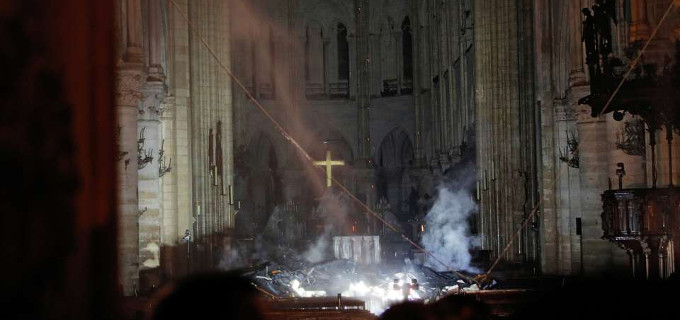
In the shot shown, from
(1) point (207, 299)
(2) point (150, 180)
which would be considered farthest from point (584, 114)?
(1) point (207, 299)

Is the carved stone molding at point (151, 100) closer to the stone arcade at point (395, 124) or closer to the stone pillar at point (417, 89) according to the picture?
the stone arcade at point (395, 124)

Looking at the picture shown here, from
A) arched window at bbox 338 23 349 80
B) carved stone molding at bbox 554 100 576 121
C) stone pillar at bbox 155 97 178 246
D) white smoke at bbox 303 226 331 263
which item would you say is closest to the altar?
white smoke at bbox 303 226 331 263

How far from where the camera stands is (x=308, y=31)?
167 ft

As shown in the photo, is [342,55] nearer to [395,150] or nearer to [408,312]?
[395,150]

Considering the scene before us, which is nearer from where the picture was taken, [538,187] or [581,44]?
[581,44]

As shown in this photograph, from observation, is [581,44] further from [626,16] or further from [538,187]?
[538,187]

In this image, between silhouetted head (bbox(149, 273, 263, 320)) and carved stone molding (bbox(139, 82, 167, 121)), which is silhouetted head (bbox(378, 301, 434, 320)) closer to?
silhouetted head (bbox(149, 273, 263, 320))

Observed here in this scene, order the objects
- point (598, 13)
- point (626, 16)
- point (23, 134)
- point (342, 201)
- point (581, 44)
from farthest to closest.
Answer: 1. point (342, 201)
2. point (581, 44)
3. point (626, 16)
4. point (598, 13)
5. point (23, 134)

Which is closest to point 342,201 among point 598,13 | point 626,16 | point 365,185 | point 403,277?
point 365,185

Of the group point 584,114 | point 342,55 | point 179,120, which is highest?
point 342,55

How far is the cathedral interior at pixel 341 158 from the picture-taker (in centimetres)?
132

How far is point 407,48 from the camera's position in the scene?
165 feet

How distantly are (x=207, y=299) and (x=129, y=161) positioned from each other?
17775mm

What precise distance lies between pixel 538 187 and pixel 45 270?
26269 millimetres
